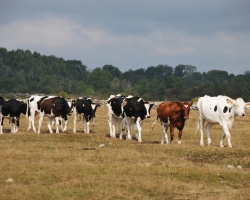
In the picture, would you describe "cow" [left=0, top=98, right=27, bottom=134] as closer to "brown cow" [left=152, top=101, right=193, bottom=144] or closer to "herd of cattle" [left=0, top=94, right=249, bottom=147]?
"herd of cattle" [left=0, top=94, right=249, bottom=147]

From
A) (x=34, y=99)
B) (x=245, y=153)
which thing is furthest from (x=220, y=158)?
(x=34, y=99)

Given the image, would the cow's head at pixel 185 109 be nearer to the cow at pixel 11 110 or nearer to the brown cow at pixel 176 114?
the brown cow at pixel 176 114

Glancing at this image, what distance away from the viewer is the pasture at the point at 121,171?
14914 millimetres

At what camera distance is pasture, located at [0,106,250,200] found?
14.9m

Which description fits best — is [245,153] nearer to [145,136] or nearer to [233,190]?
[233,190]

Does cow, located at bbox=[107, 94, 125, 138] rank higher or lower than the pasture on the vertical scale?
higher

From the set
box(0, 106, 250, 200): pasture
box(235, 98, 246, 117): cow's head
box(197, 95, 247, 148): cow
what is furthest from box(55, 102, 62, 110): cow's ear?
box(235, 98, 246, 117): cow's head

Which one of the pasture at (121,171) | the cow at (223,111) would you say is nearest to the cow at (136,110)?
the pasture at (121,171)

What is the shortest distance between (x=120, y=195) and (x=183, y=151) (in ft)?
27.6

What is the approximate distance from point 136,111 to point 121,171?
11766mm

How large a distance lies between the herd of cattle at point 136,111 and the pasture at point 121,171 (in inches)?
103

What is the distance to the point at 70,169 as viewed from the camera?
1777cm

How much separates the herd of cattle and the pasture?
2.61 m

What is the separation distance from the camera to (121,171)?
17.6m
